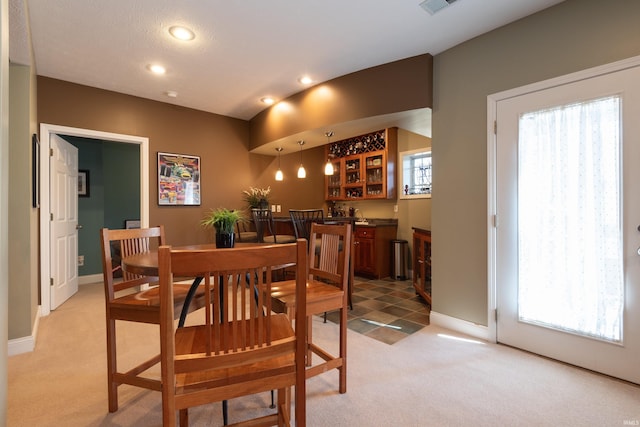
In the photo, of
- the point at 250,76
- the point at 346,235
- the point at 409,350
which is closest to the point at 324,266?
the point at 346,235

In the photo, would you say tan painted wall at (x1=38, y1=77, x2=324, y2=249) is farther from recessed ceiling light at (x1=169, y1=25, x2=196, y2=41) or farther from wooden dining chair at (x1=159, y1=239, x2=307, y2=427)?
wooden dining chair at (x1=159, y1=239, x2=307, y2=427)

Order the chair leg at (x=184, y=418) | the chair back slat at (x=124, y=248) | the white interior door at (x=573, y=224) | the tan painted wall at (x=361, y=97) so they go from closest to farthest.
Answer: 1. the chair leg at (x=184, y=418)
2. the chair back slat at (x=124, y=248)
3. the white interior door at (x=573, y=224)
4. the tan painted wall at (x=361, y=97)

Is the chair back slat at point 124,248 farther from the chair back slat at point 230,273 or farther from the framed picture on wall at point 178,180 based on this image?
the framed picture on wall at point 178,180

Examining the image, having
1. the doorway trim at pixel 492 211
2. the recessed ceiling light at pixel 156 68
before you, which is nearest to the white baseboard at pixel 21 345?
the recessed ceiling light at pixel 156 68

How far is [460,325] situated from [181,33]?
3516mm

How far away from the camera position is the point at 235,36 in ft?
8.34

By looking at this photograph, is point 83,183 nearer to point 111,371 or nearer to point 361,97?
point 111,371

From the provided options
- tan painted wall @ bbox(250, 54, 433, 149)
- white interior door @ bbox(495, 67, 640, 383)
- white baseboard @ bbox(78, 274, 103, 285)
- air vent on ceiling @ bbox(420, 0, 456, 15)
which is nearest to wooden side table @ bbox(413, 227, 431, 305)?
white interior door @ bbox(495, 67, 640, 383)

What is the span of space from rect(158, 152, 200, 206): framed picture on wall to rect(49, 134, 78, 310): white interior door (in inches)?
40.9

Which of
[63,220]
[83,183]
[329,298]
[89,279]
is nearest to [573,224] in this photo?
[329,298]

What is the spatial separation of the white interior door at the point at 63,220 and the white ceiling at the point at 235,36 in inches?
38.3

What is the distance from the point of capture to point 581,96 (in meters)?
2.04

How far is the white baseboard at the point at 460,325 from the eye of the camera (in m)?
2.54

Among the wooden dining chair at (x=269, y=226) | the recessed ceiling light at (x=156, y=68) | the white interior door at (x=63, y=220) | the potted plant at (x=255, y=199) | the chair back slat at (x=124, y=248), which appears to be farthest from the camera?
the potted plant at (x=255, y=199)
